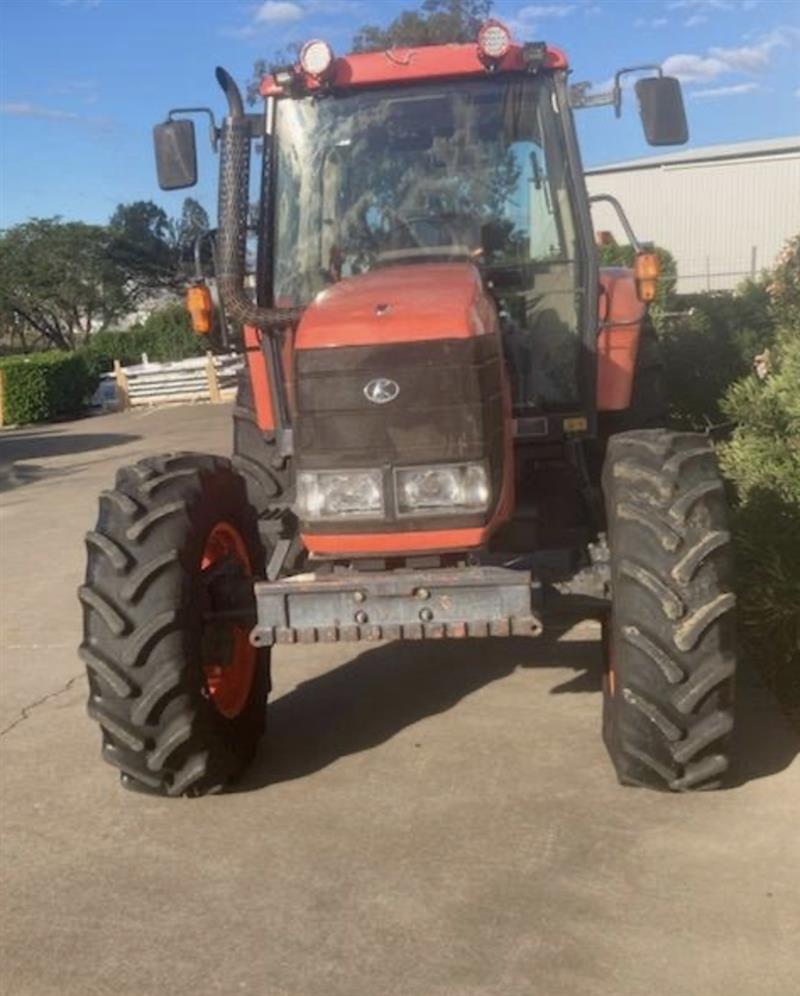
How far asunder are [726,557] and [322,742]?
1.91m

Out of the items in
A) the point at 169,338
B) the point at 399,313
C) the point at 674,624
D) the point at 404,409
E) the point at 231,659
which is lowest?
the point at 169,338

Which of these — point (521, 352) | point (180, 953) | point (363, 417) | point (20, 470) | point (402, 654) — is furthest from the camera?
point (20, 470)

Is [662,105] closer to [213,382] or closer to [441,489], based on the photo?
[441,489]

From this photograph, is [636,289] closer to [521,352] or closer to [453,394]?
[521,352]

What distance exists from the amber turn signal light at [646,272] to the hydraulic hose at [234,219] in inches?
54.4

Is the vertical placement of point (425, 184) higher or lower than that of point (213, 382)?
higher

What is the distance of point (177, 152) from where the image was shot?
543cm

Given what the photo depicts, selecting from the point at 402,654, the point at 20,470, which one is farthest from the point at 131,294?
the point at 402,654

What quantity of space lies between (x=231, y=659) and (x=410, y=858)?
1212mm

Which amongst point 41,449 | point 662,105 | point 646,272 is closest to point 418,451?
point 646,272

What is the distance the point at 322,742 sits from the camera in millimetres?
5285

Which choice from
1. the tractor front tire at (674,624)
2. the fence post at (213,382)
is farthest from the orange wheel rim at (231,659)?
the fence post at (213,382)

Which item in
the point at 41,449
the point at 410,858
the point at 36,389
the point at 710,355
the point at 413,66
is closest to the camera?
the point at 410,858

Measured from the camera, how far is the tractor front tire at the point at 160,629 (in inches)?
175
